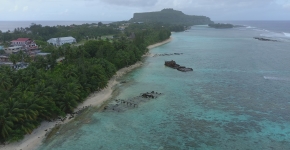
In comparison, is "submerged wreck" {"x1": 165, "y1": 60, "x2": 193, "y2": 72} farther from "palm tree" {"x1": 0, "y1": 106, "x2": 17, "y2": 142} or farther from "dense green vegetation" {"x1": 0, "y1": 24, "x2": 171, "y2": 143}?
"palm tree" {"x1": 0, "y1": 106, "x2": 17, "y2": 142}

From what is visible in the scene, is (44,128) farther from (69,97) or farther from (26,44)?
(26,44)

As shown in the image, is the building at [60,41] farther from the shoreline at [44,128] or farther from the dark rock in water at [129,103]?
the dark rock in water at [129,103]

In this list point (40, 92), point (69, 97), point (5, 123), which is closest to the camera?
point (5, 123)

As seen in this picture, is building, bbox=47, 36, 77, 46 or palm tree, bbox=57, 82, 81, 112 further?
building, bbox=47, 36, 77, 46

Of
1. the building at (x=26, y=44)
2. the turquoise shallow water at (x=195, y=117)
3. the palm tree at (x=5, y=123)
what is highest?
the building at (x=26, y=44)

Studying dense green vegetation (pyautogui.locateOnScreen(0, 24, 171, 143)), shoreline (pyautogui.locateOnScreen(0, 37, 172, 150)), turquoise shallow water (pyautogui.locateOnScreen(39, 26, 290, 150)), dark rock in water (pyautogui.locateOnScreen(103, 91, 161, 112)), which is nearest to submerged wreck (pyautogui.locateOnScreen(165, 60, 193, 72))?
turquoise shallow water (pyautogui.locateOnScreen(39, 26, 290, 150))

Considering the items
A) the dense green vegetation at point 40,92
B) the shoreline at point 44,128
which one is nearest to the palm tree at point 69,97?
the dense green vegetation at point 40,92

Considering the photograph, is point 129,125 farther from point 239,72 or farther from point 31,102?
point 239,72

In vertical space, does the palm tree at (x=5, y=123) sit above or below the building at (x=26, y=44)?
below

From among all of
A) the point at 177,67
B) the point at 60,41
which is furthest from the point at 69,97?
the point at 60,41
